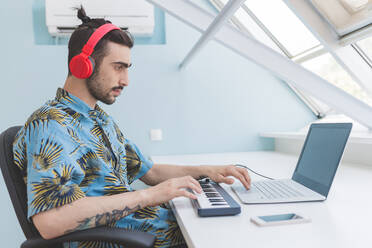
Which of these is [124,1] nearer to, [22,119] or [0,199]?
[22,119]

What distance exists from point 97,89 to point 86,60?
13 centimetres

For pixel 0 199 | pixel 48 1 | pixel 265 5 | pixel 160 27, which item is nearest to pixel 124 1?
pixel 160 27

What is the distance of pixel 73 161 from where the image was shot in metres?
0.87

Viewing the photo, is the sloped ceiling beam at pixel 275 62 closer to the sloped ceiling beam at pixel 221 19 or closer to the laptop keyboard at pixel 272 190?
the sloped ceiling beam at pixel 221 19

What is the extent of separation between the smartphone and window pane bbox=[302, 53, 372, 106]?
5.04ft

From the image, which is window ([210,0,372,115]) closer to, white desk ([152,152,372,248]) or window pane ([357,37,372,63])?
window pane ([357,37,372,63])

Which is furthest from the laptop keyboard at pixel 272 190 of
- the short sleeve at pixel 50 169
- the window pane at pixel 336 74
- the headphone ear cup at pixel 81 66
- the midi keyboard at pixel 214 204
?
the window pane at pixel 336 74

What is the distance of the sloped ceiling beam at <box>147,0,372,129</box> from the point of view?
1.51 metres

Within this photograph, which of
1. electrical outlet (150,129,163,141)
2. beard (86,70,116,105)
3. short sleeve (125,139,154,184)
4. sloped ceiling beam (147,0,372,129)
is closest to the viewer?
beard (86,70,116,105)

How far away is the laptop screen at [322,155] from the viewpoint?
3.30ft

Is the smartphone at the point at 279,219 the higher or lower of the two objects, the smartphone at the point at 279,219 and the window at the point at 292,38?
the lower

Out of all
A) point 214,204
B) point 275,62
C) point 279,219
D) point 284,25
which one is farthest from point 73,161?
point 284,25

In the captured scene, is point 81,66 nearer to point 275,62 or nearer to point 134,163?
point 134,163

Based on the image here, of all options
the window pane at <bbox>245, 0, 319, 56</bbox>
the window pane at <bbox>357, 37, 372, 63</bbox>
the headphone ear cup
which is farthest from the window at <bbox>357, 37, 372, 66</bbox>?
the headphone ear cup
